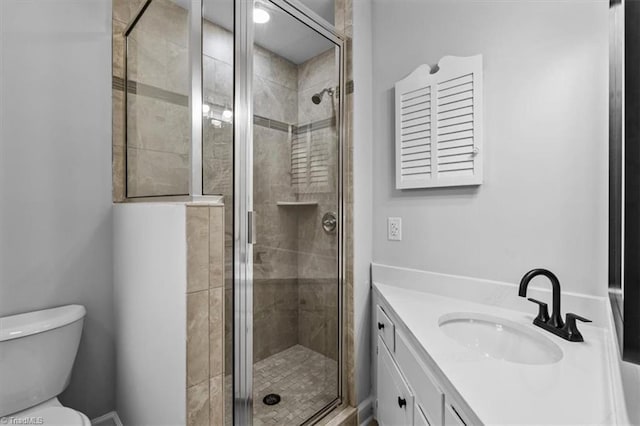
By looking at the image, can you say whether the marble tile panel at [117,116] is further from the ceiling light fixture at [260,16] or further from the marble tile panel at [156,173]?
the ceiling light fixture at [260,16]

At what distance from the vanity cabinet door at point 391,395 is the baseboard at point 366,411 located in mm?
168

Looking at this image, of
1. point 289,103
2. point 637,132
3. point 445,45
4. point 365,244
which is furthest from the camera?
point 365,244

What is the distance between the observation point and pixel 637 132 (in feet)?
1.62

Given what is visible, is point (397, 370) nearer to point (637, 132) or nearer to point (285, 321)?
point (285, 321)

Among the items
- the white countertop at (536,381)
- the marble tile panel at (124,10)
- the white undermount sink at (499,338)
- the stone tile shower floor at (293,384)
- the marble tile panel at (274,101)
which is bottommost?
the stone tile shower floor at (293,384)

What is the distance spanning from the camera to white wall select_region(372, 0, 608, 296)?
112cm

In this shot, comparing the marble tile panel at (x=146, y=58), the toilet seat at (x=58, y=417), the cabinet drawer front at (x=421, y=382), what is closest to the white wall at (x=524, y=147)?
the cabinet drawer front at (x=421, y=382)

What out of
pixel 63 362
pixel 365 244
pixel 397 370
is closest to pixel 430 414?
pixel 397 370

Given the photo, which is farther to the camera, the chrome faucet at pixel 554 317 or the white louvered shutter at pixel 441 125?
the white louvered shutter at pixel 441 125

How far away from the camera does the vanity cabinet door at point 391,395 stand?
1114 millimetres

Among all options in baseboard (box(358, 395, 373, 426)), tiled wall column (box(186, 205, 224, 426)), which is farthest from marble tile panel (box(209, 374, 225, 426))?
baseboard (box(358, 395, 373, 426))

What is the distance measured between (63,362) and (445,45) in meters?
2.22

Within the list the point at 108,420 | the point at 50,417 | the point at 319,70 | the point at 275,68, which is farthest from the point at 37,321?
the point at 319,70

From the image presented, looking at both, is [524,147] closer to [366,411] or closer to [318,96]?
[318,96]
